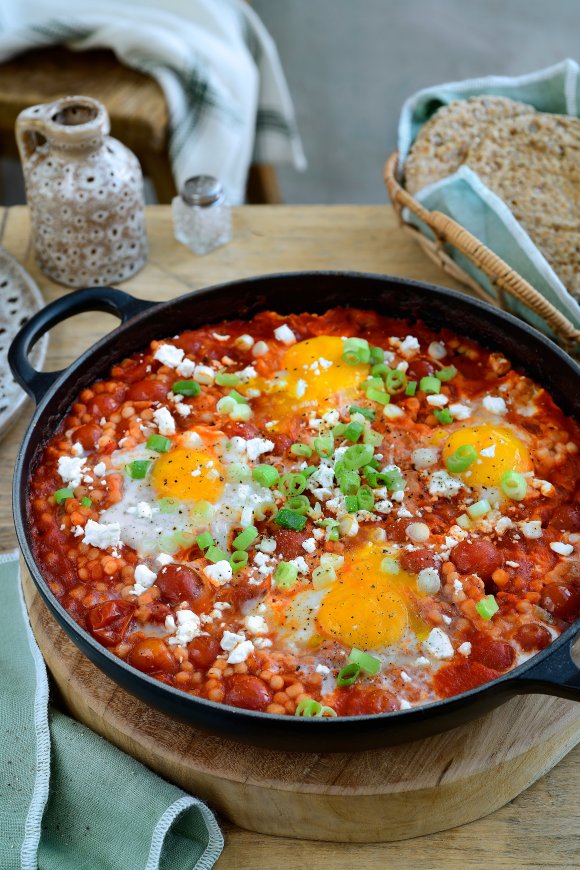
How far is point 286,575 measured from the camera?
6.99 ft

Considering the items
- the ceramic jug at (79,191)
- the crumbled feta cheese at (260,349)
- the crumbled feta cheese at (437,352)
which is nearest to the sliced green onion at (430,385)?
the crumbled feta cheese at (437,352)

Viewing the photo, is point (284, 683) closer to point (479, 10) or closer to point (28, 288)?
point (28, 288)

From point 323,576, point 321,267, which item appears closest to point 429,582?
point 323,576

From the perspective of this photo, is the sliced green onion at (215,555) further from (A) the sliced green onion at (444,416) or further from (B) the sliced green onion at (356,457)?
(A) the sliced green onion at (444,416)

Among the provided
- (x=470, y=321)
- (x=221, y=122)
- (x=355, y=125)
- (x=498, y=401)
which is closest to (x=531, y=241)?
(x=470, y=321)

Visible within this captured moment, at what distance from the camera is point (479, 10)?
7176mm

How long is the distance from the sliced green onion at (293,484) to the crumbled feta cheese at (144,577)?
1.31 feet

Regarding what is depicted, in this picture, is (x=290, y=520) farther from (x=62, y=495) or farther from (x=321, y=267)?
(x=321, y=267)

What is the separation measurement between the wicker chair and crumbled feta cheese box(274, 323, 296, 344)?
194 cm

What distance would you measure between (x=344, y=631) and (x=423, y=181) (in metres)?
1.62

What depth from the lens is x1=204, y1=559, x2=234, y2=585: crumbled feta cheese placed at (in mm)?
2143

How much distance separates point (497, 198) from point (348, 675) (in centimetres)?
157

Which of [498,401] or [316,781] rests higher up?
[498,401]

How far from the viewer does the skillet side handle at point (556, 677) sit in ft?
Answer: 5.58
